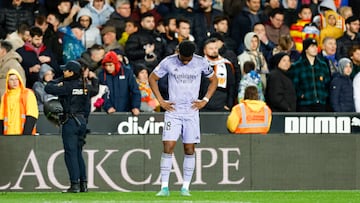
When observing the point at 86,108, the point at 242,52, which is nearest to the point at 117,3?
the point at 242,52

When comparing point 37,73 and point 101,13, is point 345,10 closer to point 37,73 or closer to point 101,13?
point 101,13

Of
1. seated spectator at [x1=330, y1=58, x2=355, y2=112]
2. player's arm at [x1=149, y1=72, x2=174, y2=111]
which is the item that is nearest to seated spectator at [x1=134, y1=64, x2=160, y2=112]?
seated spectator at [x1=330, y1=58, x2=355, y2=112]

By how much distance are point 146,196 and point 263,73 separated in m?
6.06

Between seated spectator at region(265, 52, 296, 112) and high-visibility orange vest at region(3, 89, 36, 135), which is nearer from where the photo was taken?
high-visibility orange vest at region(3, 89, 36, 135)

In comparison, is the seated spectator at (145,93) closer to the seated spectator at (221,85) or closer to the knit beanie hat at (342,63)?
the seated spectator at (221,85)

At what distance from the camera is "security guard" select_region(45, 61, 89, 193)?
1786 centimetres

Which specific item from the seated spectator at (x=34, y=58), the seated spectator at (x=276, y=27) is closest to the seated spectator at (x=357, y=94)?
the seated spectator at (x=276, y=27)

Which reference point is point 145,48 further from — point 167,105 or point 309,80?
point 167,105

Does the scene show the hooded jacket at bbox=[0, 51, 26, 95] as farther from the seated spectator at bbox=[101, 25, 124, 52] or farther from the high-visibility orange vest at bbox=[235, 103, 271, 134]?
the high-visibility orange vest at bbox=[235, 103, 271, 134]

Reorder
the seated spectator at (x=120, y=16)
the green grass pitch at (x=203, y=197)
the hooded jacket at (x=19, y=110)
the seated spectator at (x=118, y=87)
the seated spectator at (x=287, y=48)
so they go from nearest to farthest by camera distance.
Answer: the green grass pitch at (x=203, y=197) < the hooded jacket at (x=19, y=110) < the seated spectator at (x=118, y=87) < the seated spectator at (x=287, y=48) < the seated spectator at (x=120, y=16)

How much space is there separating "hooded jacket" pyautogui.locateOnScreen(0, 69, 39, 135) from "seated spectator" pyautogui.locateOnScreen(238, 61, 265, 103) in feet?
12.9

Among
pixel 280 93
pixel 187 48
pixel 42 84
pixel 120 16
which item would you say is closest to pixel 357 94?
pixel 280 93

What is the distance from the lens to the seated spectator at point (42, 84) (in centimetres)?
2177

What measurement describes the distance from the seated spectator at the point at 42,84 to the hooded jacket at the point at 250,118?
334 cm
